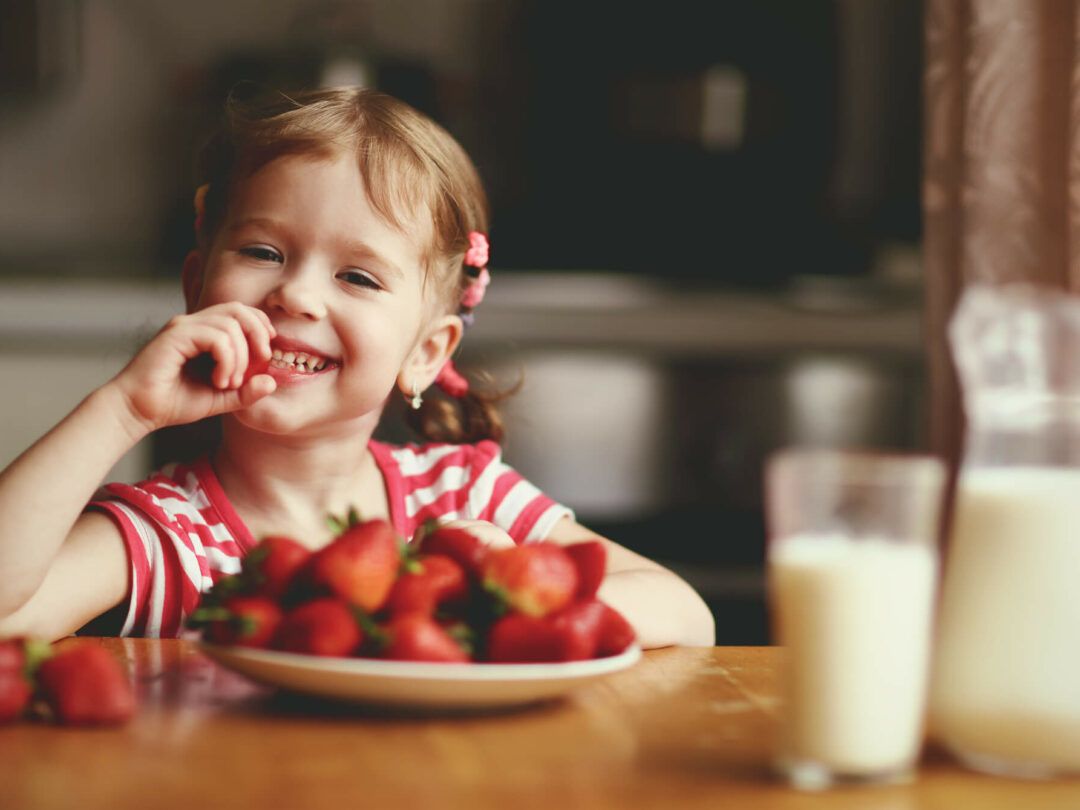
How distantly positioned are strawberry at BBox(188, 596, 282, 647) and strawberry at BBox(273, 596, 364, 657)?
0.02 metres

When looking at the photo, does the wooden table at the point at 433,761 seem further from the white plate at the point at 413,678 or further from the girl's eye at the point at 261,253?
the girl's eye at the point at 261,253

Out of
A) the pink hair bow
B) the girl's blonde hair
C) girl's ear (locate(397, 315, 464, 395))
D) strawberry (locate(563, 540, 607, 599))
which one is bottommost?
strawberry (locate(563, 540, 607, 599))

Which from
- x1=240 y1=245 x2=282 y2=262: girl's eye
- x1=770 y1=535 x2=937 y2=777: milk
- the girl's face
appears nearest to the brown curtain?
the girl's face

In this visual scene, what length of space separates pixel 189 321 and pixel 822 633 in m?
0.70

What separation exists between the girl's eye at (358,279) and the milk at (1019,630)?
0.79 metres

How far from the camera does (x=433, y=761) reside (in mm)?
670

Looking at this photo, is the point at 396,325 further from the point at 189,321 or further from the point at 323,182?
the point at 189,321

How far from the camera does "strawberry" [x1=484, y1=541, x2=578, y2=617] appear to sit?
2.49 ft

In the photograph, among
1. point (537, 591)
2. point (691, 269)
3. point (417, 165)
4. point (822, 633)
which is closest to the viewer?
point (822, 633)

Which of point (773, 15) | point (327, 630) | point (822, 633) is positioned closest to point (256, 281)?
point (327, 630)

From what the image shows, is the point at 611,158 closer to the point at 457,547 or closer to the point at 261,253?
the point at 261,253

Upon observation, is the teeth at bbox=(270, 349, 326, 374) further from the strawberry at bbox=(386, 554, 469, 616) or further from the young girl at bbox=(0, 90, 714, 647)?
the strawberry at bbox=(386, 554, 469, 616)

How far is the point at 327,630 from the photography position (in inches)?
28.8

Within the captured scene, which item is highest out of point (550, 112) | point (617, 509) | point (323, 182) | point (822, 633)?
point (550, 112)
